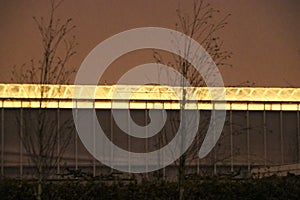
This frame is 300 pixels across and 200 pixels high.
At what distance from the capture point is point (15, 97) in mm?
25938

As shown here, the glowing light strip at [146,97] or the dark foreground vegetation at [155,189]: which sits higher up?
the glowing light strip at [146,97]

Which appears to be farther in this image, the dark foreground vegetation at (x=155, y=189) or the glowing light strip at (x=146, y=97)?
the glowing light strip at (x=146, y=97)

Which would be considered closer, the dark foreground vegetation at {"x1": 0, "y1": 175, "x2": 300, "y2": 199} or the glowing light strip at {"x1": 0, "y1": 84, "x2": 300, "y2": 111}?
the dark foreground vegetation at {"x1": 0, "y1": 175, "x2": 300, "y2": 199}

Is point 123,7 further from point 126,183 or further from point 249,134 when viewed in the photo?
point 126,183

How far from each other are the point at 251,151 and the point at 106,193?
1341cm

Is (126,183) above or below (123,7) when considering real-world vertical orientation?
below

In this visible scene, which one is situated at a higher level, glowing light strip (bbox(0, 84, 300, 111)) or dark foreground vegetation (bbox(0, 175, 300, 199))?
glowing light strip (bbox(0, 84, 300, 111))

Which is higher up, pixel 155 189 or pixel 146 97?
pixel 146 97

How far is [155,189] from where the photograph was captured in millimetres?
16734

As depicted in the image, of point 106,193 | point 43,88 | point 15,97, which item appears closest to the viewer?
point 43,88

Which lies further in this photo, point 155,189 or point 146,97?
point 146,97

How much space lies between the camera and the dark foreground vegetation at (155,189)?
53.5ft

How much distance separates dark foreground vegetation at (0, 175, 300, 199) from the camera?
1630 centimetres

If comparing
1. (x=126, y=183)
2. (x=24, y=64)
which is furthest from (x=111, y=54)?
(x=126, y=183)
